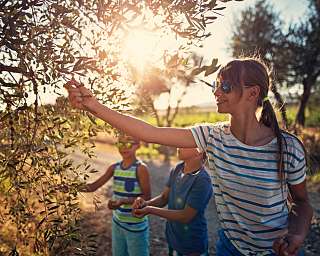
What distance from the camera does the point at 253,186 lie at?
2594mm

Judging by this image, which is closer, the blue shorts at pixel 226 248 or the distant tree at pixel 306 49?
the blue shorts at pixel 226 248

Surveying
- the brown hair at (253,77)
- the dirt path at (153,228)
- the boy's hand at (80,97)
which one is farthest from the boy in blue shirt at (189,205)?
the dirt path at (153,228)

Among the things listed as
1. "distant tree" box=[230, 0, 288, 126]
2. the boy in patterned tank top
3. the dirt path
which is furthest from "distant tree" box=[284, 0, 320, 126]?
the boy in patterned tank top

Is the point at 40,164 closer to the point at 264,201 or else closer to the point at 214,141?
the point at 214,141

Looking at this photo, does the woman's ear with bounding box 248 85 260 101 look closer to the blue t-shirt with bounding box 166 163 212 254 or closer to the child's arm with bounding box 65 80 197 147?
the child's arm with bounding box 65 80 197 147

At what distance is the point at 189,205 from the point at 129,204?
86cm

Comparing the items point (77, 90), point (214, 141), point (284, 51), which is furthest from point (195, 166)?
point (284, 51)

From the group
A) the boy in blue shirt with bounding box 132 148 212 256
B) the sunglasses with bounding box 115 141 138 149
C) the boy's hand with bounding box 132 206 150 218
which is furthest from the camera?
the sunglasses with bounding box 115 141 138 149

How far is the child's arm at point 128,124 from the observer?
2.51 metres

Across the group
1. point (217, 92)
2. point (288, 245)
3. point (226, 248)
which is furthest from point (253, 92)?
point (226, 248)

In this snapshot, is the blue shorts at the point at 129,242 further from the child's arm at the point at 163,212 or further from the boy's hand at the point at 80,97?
the boy's hand at the point at 80,97

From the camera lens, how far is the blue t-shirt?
389cm

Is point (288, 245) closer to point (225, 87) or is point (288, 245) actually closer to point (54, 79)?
point (225, 87)

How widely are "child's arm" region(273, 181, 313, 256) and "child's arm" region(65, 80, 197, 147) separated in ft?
2.37
